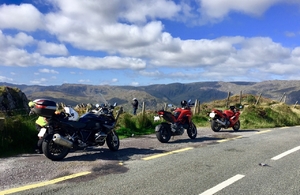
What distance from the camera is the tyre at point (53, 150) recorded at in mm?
6250

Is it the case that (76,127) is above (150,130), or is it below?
above

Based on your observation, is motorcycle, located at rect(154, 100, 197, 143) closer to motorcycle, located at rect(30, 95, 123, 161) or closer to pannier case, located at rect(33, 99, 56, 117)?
motorcycle, located at rect(30, 95, 123, 161)

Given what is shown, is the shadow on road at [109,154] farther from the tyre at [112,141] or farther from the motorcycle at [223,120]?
the motorcycle at [223,120]

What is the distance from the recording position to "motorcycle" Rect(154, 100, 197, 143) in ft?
31.9

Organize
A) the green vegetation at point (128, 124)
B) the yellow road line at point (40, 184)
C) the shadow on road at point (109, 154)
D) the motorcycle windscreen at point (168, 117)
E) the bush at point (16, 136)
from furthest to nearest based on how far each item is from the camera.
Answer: the motorcycle windscreen at point (168, 117)
the green vegetation at point (128, 124)
the bush at point (16, 136)
the shadow on road at point (109, 154)
the yellow road line at point (40, 184)

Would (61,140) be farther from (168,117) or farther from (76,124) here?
(168,117)

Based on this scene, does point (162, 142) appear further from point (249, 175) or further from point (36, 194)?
point (36, 194)

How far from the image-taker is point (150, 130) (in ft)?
42.2

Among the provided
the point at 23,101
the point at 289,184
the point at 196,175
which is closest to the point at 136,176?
the point at 196,175

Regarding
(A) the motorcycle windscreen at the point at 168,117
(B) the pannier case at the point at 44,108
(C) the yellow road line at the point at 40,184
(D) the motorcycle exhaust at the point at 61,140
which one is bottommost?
(C) the yellow road line at the point at 40,184

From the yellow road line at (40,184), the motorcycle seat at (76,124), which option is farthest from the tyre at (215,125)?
the yellow road line at (40,184)

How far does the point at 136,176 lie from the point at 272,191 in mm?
2450

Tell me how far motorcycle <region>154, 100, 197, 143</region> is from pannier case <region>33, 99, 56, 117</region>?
409 centimetres

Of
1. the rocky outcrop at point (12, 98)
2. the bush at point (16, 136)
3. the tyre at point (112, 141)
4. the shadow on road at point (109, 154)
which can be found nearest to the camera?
the shadow on road at point (109, 154)
